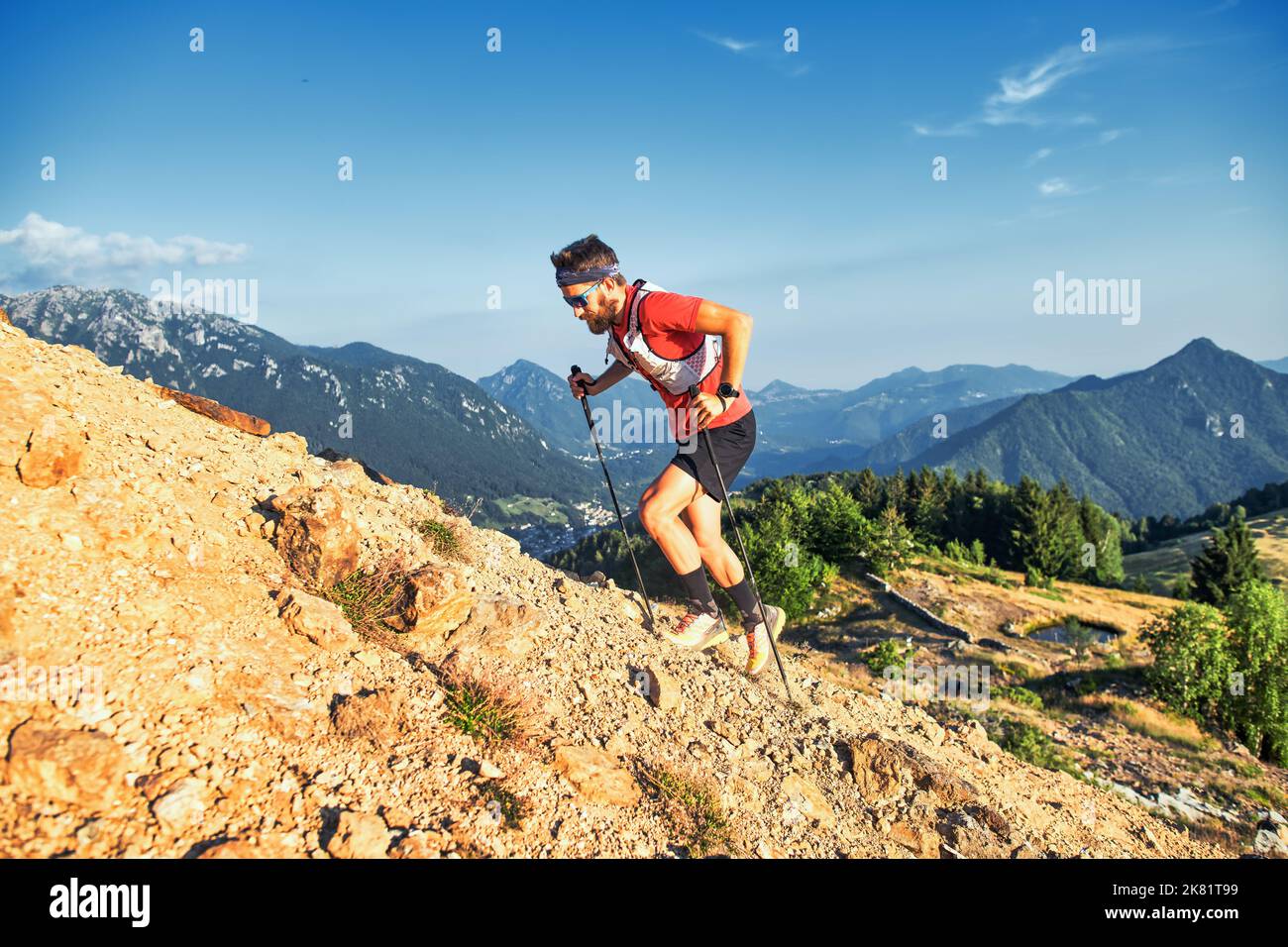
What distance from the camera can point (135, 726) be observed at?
3.79 meters

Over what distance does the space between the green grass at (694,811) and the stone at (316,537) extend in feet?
11.4

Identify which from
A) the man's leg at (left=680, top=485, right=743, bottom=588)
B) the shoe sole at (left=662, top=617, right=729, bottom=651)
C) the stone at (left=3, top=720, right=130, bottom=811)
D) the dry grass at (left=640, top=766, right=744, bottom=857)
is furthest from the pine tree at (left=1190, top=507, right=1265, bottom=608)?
the stone at (left=3, top=720, right=130, bottom=811)

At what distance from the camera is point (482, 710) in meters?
4.95

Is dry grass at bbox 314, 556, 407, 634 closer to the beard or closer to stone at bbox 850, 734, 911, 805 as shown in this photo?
the beard

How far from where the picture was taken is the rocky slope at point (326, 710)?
3.61 m

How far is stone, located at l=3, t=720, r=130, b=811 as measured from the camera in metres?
3.29

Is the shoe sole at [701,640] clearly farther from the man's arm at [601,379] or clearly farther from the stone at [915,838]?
the man's arm at [601,379]

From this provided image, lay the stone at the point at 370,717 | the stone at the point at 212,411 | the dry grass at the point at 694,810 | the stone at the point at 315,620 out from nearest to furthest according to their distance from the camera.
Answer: the stone at the point at 370,717, the dry grass at the point at 694,810, the stone at the point at 315,620, the stone at the point at 212,411

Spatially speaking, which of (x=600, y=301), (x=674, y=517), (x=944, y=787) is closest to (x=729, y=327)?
(x=600, y=301)

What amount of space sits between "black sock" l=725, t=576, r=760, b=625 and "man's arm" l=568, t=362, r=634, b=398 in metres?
2.50

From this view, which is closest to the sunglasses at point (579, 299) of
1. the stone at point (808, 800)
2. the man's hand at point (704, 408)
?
the man's hand at point (704, 408)

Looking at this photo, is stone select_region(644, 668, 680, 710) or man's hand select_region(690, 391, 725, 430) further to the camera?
stone select_region(644, 668, 680, 710)
